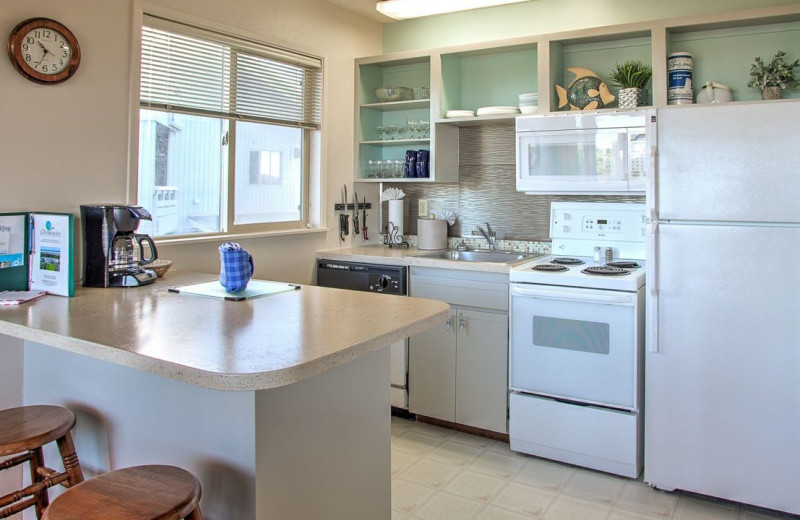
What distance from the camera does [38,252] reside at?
92.0 inches

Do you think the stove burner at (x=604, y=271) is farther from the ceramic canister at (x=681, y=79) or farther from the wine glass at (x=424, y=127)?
the wine glass at (x=424, y=127)

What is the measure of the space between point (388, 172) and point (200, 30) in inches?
58.9

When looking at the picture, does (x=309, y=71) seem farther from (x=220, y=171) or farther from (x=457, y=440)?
(x=457, y=440)

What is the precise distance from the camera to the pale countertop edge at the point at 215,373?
138 cm

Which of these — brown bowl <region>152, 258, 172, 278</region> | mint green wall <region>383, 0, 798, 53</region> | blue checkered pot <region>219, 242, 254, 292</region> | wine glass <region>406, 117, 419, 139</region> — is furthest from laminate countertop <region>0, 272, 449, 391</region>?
mint green wall <region>383, 0, 798, 53</region>

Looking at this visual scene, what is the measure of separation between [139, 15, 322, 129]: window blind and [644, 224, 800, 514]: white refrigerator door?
2190 millimetres

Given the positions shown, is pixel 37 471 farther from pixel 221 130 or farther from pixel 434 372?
pixel 434 372

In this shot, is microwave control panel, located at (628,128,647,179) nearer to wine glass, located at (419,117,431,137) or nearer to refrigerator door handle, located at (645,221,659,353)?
refrigerator door handle, located at (645,221,659,353)

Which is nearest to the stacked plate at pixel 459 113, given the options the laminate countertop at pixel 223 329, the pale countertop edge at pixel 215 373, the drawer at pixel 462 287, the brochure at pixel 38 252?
the drawer at pixel 462 287

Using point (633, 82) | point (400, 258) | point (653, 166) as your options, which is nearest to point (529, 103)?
point (633, 82)

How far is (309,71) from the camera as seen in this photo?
3873 mm

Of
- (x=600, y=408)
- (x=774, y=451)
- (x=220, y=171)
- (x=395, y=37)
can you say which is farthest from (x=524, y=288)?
(x=395, y=37)

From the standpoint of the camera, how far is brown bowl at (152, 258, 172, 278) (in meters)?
2.74

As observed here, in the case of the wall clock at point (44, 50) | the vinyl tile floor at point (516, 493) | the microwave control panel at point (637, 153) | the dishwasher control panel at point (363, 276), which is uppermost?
the wall clock at point (44, 50)
